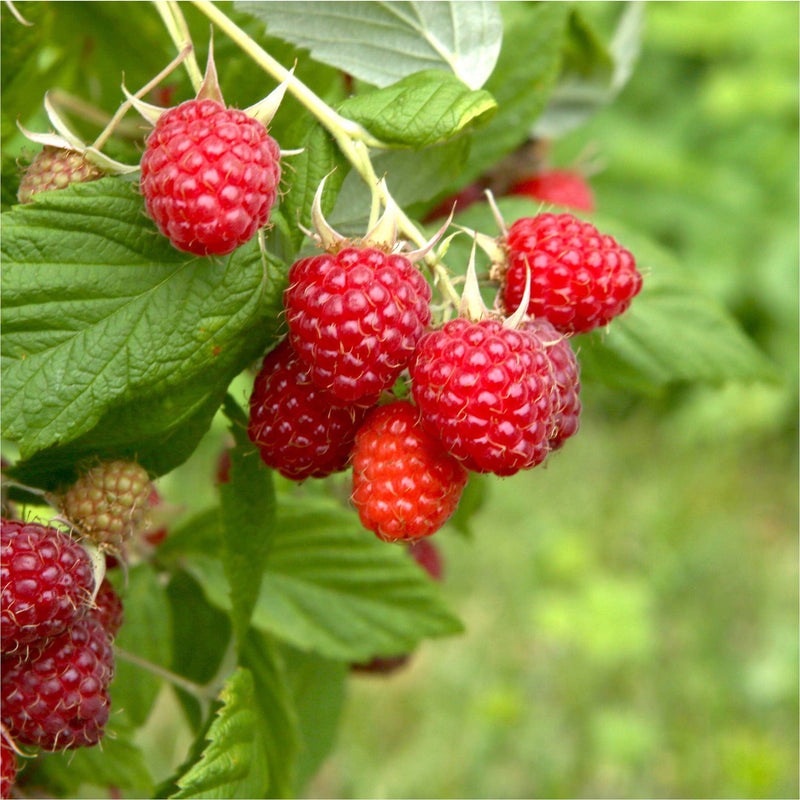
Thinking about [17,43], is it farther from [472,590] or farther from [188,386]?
[472,590]

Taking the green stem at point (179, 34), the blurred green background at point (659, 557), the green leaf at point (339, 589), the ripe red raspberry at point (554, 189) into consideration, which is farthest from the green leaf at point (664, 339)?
the blurred green background at point (659, 557)

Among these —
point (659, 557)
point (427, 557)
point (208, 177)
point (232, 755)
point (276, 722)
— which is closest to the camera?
point (208, 177)

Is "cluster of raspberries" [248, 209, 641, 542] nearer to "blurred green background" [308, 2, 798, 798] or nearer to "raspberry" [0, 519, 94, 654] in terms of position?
"raspberry" [0, 519, 94, 654]

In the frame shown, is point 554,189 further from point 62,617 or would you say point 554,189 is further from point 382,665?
point 62,617

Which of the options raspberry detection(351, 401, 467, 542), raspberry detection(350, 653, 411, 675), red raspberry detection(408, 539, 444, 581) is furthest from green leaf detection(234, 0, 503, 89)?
raspberry detection(350, 653, 411, 675)

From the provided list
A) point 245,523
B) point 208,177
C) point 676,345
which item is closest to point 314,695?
point 245,523
